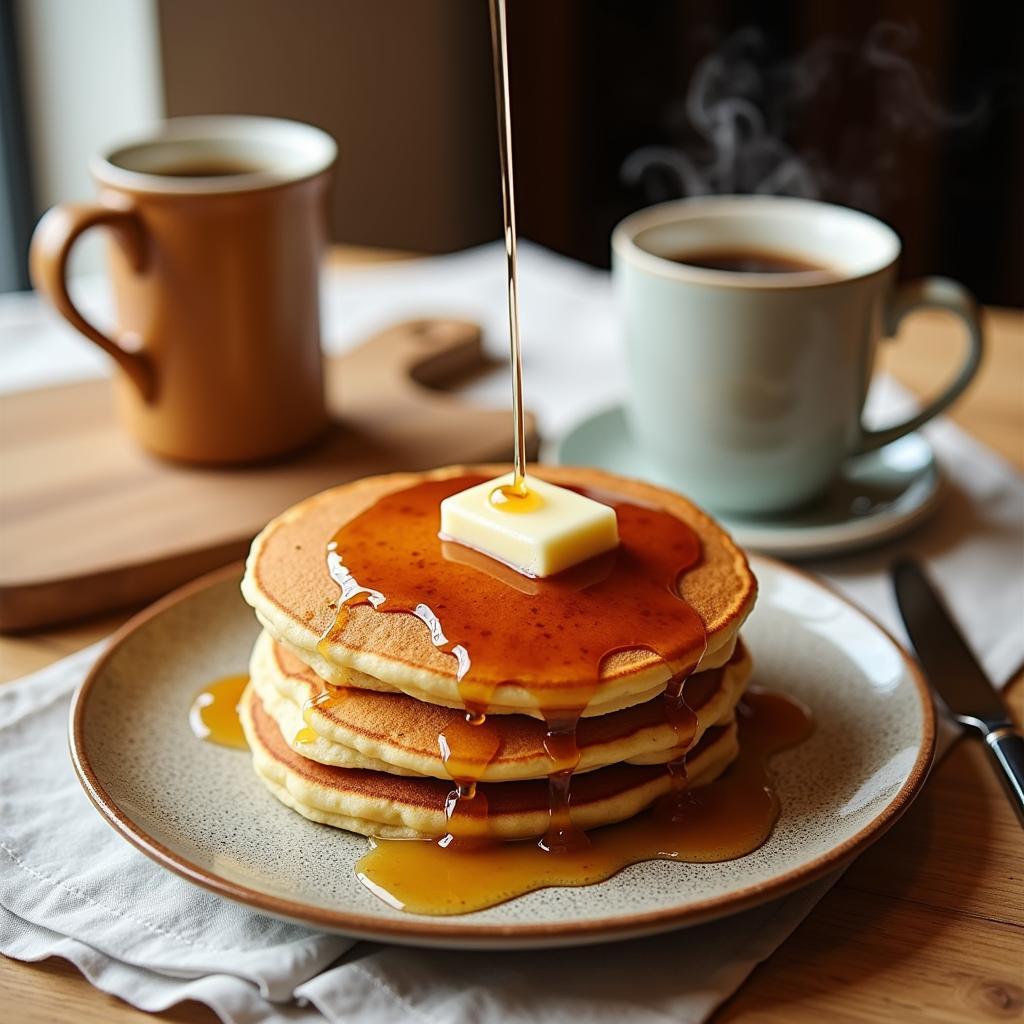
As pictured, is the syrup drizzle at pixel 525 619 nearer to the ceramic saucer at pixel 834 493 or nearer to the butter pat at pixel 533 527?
the butter pat at pixel 533 527

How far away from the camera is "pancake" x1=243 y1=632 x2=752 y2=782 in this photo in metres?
0.81

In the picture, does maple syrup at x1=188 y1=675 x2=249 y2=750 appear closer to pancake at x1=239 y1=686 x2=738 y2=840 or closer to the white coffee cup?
pancake at x1=239 y1=686 x2=738 y2=840

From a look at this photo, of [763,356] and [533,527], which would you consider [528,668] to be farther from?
[763,356]

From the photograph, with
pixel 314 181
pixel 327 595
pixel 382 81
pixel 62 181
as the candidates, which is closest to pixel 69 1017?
pixel 327 595

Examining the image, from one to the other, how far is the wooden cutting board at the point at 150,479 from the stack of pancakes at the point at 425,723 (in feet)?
1.03

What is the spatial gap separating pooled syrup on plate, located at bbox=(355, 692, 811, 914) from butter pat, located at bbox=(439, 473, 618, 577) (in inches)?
6.8

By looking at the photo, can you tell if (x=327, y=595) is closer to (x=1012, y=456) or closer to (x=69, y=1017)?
(x=69, y=1017)

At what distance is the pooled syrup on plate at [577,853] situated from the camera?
0.78m

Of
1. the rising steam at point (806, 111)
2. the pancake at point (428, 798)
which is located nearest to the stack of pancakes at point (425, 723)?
the pancake at point (428, 798)

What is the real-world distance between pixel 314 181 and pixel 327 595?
0.61m

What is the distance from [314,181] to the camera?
4.43ft

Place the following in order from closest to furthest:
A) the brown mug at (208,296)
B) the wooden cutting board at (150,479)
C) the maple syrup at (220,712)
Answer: the maple syrup at (220,712)
the wooden cutting board at (150,479)
the brown mug at (208,296)

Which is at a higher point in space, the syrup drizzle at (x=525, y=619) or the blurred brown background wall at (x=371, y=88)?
the blurred brown background wall at (x=371, y=88)

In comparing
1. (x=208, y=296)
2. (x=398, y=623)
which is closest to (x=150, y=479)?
(x=208, y=296)
